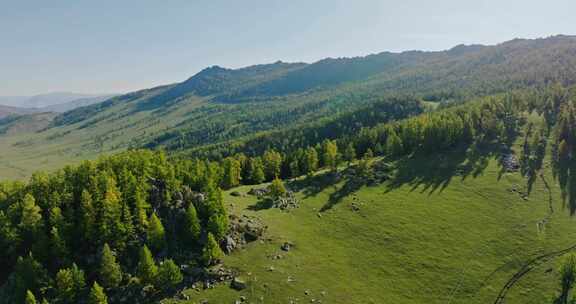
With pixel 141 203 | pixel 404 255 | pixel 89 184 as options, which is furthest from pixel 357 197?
pixel 89 184

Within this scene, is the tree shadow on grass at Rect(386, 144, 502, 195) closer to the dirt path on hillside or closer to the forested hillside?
the forested hillside

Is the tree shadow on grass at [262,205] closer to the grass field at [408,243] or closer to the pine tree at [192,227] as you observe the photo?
the grass field at [408,243]

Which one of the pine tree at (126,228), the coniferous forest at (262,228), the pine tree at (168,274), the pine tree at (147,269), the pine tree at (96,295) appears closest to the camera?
the pine tree at (96,295)

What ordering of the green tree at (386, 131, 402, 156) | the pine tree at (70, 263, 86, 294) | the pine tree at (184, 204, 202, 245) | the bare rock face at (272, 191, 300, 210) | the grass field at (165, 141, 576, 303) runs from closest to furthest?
1. the pine tree at (70, 263, 86, 294)
2. the grass field at (165, 141, 576, 303)
3. the pine tree at (184, 204, 202, 245)
4. the bare rock face at (272, 191, 300, 210)
5. the green tree at (386, 131, 402, 156)

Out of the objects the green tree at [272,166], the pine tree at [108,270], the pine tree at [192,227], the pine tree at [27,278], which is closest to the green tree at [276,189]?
the green tree at [272,166]

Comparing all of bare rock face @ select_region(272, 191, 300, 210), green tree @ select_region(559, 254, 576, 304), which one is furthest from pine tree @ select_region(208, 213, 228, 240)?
green tree @ select_region(559, 254, 576, 304)
